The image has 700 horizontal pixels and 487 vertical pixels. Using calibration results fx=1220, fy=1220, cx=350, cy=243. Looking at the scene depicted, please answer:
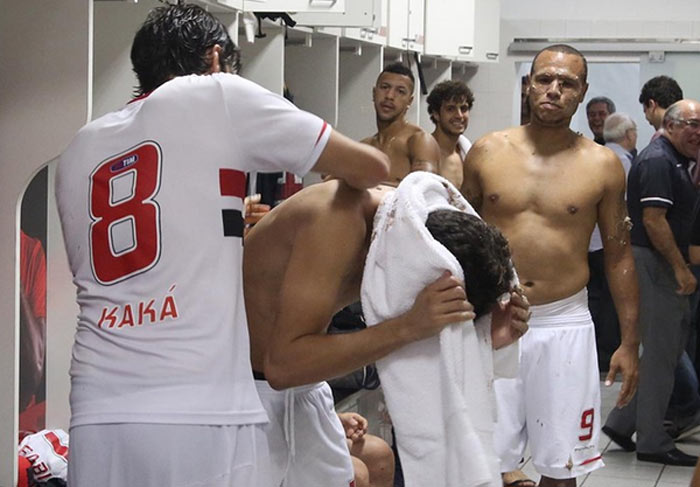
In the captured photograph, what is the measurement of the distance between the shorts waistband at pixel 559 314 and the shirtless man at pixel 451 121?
3.38 m

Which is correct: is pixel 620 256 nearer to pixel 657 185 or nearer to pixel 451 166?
pixel 657 185

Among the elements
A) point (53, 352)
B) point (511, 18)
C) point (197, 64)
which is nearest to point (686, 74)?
point (511, 18)

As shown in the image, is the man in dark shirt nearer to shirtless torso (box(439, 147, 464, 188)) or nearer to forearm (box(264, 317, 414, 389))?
shirtless torso (box(439, 147, 464, 188))

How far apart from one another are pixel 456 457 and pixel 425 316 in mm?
279

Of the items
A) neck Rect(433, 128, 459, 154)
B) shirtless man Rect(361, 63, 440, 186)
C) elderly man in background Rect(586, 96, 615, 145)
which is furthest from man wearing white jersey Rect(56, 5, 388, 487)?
elderly man in background Rect(586, 96, 615, 145)

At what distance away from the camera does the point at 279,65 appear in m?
5.43

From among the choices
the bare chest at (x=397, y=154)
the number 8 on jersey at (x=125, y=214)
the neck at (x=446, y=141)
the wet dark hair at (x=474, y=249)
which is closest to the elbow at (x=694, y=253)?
the bare chest at (x=397, y=154)

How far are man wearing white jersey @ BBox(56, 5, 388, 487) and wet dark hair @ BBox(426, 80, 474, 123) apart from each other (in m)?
5.35

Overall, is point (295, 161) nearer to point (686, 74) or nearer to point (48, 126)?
point (48, 126)

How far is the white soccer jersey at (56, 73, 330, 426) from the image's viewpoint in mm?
2150

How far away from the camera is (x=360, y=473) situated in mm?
3035

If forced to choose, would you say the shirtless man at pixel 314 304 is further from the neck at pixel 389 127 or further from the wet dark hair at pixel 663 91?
the wet dark hair at pixel 663 91

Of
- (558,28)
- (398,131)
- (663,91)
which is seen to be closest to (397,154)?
(398,131)

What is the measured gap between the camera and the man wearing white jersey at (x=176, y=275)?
2146mm
